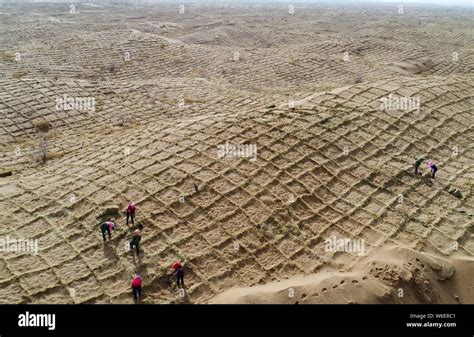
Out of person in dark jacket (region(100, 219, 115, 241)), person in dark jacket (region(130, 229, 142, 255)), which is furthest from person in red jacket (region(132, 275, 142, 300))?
person in dark jacket (region(100, 219, 115, 241))

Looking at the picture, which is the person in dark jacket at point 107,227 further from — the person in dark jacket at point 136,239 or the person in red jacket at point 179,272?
the person in red jacket at point 179,272

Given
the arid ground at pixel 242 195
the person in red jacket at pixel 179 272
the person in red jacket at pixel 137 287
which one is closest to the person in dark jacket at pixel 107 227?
the arid ground at pixel 242 195

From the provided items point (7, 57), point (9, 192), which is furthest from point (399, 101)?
point (7, 57)

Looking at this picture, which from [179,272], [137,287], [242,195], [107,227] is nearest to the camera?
[137,287]

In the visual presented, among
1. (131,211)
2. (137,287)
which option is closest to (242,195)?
(131,211)

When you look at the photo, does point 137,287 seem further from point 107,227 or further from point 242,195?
point 242,195

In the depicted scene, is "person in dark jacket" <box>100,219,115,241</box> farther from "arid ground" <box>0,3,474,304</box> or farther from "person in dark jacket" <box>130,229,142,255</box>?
"person in dark jacket" <box>130,229,142,255</box>

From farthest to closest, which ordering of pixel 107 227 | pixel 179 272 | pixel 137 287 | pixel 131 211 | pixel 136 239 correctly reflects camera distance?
pixel 131 211 < pixel 107 227 < pixel 136 239 < pixel 179 272 < pixel 137 287

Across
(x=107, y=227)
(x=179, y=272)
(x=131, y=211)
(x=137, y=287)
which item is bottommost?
(x=137, y=287)
